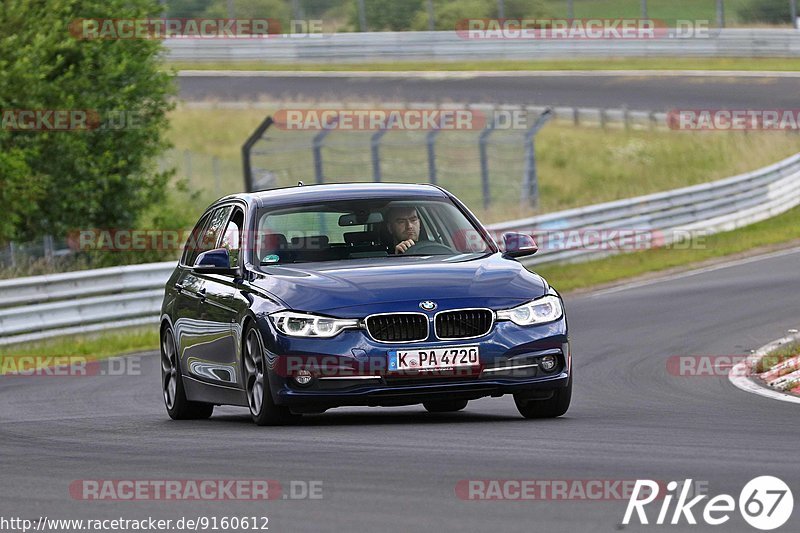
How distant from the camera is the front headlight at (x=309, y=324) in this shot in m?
9.43

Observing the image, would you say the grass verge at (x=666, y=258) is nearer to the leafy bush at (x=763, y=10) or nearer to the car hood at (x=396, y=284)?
the car hood at (x=396, y=284)

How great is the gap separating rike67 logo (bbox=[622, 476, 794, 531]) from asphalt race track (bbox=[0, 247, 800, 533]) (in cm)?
5

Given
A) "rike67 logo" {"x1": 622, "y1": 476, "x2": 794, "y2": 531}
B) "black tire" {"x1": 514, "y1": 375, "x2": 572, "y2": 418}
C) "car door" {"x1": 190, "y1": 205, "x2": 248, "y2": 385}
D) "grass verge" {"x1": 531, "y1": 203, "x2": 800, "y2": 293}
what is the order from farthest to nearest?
"grass verge" {"x1": 531, "y1": 203, "x2": 800, "y2": 293}
"car door" {"x1": 190, "y1": 205, "x2": 248, "y2": 385}
"black tire" {"x1": 514, "y1": 375, "x2": 572, "y2": 418}
"rike67 logo" {"x1": 622, "y1": 476, "x2": 794, "y2": 531}

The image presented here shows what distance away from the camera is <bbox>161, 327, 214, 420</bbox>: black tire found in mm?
11766

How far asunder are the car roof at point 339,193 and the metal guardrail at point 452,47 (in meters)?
36.2

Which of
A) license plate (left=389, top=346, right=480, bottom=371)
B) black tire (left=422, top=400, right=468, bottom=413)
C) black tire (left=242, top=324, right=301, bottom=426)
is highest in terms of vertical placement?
license plate (left=389, top=346, right=480, bottom=371)


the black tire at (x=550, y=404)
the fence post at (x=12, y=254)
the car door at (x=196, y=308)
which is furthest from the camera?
the fence post at (x=12, y=254)

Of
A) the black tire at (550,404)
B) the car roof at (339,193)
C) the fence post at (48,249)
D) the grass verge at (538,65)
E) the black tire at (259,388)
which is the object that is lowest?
the grass verge at (538,65)

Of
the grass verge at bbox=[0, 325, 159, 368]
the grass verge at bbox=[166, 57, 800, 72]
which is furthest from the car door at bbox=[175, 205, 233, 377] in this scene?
the grass verge at bbox=[166, 57, 800, 72]

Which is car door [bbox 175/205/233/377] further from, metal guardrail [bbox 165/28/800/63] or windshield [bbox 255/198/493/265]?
metal guardrail [bbox 165/28/800/63]

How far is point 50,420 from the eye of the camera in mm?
11602

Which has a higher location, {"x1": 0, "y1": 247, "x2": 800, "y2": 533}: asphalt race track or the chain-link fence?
{"x1": 0, "y1": 247, "x2": 800, "y2": 533}: asphalt race track

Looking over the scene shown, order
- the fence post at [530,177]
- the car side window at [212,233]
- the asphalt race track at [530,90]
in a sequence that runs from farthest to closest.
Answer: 1. the asphalt race track at [530,90]
2. the fence post at [530,177]
3. the car side window at [212,233]

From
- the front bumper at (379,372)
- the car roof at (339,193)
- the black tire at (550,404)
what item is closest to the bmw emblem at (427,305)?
the front bumper at (379,372)
